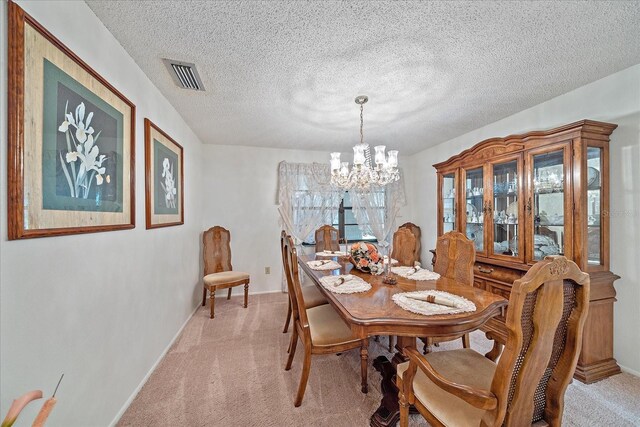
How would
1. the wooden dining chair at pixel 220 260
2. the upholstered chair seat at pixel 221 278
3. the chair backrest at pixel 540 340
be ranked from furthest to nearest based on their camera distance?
the wooden dining chair at pixel 220 260, the upholstered chair seat at pixel 221 278, the chair backrest at pixel 540 340

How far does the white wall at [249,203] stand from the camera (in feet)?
12.6

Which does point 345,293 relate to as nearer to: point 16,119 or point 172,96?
point 16,119

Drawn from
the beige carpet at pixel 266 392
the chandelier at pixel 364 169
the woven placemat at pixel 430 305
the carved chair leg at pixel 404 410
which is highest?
the chandelier at pixel 364 169

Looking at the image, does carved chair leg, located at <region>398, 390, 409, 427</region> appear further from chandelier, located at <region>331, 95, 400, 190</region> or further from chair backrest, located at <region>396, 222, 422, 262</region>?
chair backrest, located at <region>396, 222, 422, 262</region>

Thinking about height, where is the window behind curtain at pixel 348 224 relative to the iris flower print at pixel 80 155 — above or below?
below

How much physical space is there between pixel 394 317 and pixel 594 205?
2123mm

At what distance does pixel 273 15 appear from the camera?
1.37 meters

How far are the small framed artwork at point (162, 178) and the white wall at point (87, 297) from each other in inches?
3.3

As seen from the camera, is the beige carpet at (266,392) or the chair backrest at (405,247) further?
the chair backrest at (405,247)

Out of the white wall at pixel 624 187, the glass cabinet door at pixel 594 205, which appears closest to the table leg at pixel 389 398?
the glass cabinet door at pixel 594 205

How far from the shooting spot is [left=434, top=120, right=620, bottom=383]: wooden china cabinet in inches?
76.0

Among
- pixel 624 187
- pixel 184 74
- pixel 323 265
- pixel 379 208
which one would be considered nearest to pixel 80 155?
pixel 184 74

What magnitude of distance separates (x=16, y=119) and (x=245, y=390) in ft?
6.32

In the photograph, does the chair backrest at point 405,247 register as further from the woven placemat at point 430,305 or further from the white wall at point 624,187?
the white wall at point 624,187
